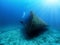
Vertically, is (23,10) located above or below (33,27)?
above

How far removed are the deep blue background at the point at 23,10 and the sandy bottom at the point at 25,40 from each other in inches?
12.8

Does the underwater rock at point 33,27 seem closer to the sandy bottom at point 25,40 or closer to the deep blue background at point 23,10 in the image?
the sandy bottom at point 25,40

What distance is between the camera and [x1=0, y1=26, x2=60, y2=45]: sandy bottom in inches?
68.6

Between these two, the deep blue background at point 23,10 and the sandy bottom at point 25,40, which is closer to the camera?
the sandy bottom at point 25,40

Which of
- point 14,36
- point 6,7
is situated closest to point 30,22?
point 14,36

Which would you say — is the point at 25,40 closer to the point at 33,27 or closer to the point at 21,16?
the point at 33,27

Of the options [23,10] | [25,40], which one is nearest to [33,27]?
[25,40]

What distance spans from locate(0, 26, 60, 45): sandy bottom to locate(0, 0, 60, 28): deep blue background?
1.07 ft

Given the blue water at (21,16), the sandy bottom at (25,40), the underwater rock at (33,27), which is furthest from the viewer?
the blue water at (21,16)

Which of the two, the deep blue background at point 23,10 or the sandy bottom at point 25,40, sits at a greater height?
the deep blue background at point 23,10

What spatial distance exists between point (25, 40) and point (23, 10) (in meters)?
0.94

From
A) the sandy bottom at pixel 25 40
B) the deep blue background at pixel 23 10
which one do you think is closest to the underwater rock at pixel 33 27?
the sandy bottom at pixel 25 40

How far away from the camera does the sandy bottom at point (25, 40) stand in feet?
5.72

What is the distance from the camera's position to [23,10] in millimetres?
2459
